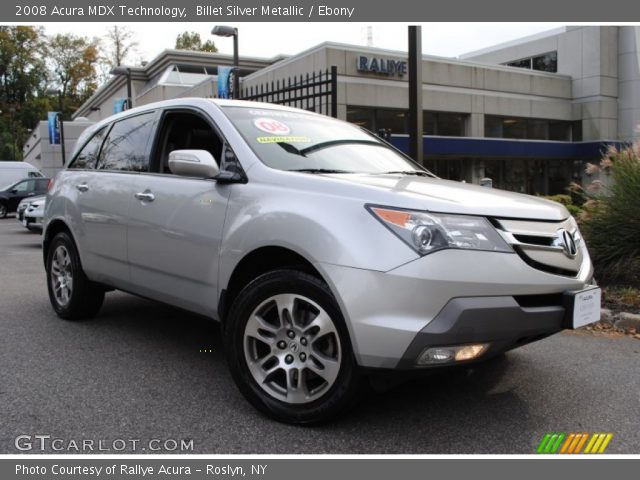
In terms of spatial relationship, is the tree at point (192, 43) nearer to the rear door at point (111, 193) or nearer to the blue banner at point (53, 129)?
the blue banner at point (53, 129)

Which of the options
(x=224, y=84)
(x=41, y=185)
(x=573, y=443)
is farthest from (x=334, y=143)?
(x=41, y=185)

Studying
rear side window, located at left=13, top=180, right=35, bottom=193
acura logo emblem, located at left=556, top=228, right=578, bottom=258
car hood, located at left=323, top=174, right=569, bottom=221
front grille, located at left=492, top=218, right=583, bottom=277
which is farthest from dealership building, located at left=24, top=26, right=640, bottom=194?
front grille, located at left=492, top=218, right=583, bottom=277

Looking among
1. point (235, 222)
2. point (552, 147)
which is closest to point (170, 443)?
point (235, 222)

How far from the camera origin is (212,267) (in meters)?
3.62

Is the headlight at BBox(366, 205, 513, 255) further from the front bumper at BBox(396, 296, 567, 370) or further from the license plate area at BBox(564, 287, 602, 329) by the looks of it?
the license plate area at BBox(564, 287, 602, 329)

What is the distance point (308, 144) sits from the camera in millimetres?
3920

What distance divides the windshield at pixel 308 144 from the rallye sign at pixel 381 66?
57.5 feet

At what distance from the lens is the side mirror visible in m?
3.55

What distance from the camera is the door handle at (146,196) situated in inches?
163

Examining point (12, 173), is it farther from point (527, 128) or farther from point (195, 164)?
point (195, 164)

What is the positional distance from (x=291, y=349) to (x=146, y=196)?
1.71 metres

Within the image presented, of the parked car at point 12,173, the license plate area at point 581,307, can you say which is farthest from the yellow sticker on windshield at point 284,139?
the parked car at point 12,173
